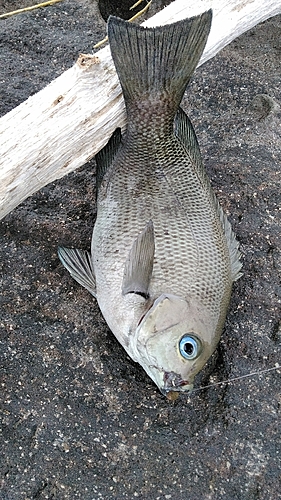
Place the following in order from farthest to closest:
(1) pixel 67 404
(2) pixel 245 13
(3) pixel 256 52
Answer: (3) pixel 256 52 < (2) pixel 245 13 < (1) pixel 67 404

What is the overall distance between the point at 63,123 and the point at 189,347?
44.3 inches

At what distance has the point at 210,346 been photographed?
Answer: 8.27ft

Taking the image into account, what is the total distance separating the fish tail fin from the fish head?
965 millimetres

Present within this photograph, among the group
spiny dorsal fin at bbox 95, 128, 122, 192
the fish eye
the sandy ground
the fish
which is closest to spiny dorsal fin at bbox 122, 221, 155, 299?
the fish

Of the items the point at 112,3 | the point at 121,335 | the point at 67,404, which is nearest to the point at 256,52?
the point at 112,3

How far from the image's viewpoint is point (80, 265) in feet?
9.73

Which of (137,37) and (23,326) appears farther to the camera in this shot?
(23,326)

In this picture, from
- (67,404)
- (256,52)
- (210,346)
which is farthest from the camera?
(256,52)

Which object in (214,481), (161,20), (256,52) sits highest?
(161,20)

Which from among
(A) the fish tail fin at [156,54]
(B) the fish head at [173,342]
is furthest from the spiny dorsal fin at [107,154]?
(B) the fish head at [173,342]

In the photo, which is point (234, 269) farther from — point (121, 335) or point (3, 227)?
point (3, 227)

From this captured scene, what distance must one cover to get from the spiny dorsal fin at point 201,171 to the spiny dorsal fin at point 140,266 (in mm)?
446

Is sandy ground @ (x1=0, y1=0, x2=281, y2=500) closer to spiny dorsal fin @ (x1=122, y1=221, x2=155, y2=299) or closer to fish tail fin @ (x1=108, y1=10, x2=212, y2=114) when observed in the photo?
spiny dorsal fin @ (x1=122, y1=221, x2=155, y2=299)

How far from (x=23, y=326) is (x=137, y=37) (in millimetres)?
1402
